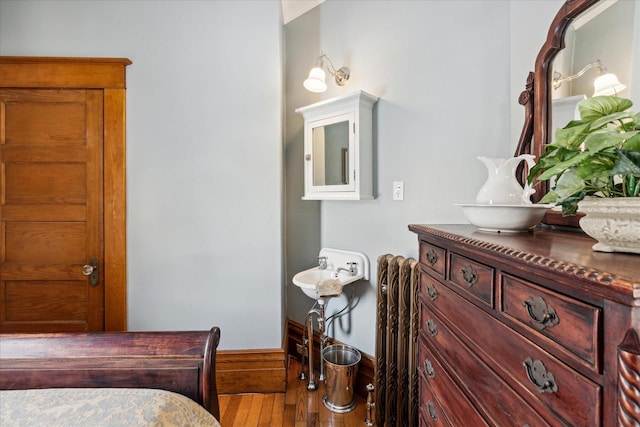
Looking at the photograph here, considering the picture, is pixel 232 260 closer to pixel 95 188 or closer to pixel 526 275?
pixel 95 188

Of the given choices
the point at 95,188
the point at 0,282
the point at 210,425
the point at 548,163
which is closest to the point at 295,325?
the point at 210,425

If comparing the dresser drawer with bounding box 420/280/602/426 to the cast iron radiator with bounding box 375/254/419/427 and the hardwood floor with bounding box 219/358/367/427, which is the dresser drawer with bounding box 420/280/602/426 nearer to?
the cast iron radiator with bounding box 375/254/419/427

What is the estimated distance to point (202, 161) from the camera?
2119 millimetres

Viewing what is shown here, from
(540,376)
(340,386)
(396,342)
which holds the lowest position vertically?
(340,386)

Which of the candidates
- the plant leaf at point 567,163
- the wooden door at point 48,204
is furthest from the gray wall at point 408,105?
the wooden door at point 48,204

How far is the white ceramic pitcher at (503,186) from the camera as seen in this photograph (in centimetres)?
95

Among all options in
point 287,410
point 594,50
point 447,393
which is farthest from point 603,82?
point 287,410

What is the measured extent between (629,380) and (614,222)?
311 mm

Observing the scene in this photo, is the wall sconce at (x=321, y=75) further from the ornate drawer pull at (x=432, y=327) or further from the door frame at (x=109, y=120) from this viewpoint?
the ornate drawer pull at (x=432, y=327)

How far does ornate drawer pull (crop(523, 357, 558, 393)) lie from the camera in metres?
0.55

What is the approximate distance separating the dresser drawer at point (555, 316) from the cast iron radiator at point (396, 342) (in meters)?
0.88

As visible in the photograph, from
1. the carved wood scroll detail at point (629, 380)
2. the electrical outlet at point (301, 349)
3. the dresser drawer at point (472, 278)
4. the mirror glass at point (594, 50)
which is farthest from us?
the electrical outlet at point (301, 349)

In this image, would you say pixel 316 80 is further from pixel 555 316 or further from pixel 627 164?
pixel 555 316

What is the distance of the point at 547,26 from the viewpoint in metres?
1.20
